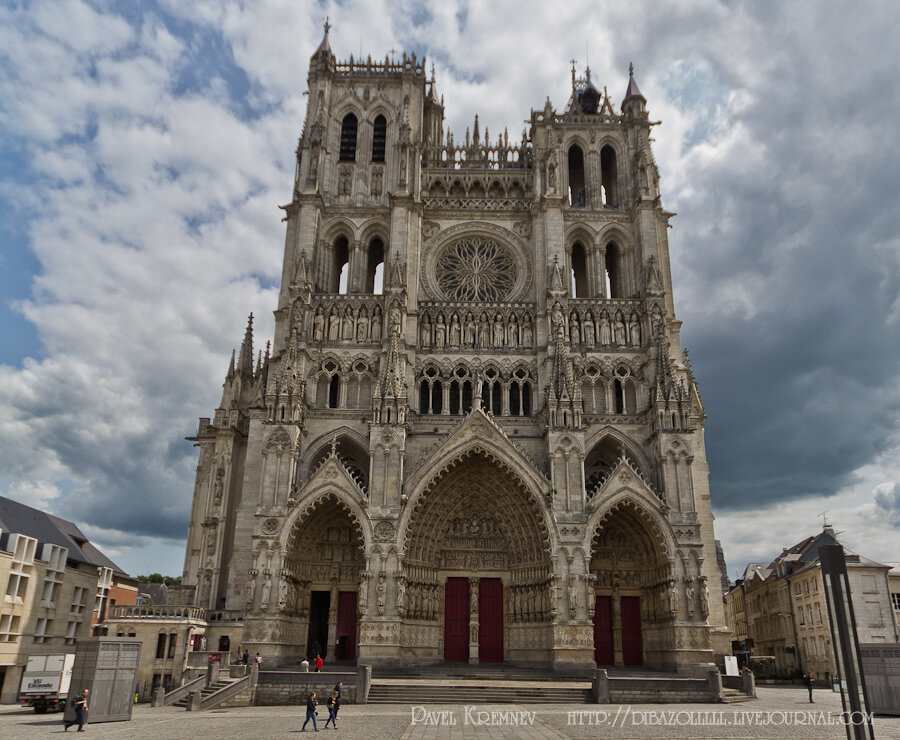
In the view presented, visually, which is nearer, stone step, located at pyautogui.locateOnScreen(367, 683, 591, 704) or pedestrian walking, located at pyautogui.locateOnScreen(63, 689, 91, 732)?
pedestrian walking, located at pyautogui.locateOnScreen(63, 689, 91, 732)

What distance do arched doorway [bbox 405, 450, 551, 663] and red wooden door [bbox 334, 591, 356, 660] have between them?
322cm

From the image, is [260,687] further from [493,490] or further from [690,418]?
[690,418]

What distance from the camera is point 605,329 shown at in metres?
34.9

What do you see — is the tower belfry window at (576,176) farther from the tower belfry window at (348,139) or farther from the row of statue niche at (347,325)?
the row of statue niche at (347,325)

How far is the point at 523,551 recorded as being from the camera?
3102cm

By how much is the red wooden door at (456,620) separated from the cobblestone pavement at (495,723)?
912 cm

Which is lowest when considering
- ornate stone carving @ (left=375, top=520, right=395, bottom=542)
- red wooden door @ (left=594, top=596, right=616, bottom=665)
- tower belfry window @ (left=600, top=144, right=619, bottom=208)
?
red wooden door @ (left=594, top=596, right=616, bottom=665)

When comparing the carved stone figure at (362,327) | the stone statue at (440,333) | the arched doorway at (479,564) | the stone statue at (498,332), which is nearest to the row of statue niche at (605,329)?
the stone statue at (498,332)

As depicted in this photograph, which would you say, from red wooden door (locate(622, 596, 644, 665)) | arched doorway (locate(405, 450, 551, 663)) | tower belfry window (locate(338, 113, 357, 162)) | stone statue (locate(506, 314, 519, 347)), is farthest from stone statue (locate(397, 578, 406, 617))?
tower belfry window (locate(338, 113, 357, 162))

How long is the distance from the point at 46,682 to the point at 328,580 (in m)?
11.5

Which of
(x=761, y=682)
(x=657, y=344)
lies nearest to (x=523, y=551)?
(x=657, y=344)

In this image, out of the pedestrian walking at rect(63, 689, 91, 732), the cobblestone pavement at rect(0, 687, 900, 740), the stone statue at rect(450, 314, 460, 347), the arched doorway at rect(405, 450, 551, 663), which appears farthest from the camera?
the stone statue at rect(450, 314, 460, 347)

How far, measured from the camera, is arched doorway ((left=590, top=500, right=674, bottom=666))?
98.4ft

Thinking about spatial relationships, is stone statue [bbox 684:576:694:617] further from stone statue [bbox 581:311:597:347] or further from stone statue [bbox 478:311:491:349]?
stone statue [bbox 478:311:491:349]
